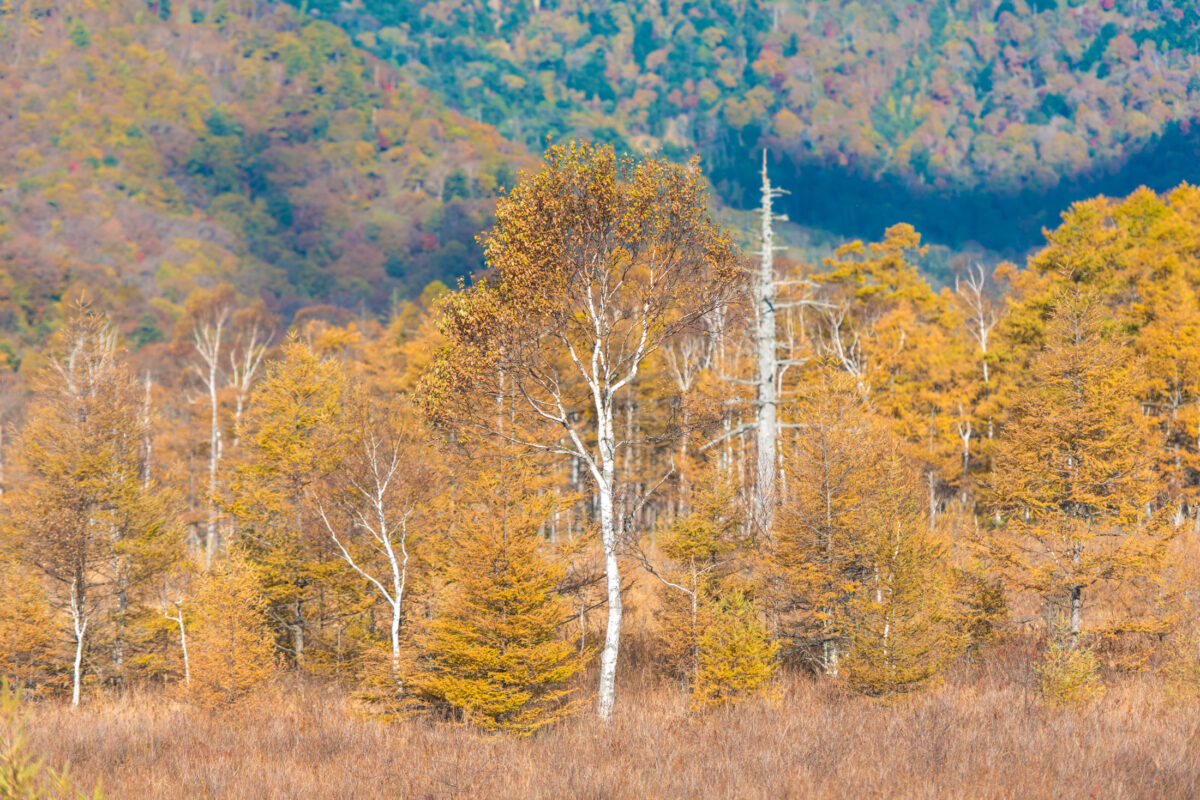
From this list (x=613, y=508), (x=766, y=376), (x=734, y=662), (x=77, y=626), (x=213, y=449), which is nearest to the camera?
(x=734, y=662)

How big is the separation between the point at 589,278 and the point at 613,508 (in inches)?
253

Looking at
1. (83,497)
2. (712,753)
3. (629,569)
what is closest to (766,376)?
(629,569)

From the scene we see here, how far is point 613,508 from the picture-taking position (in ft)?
59.9

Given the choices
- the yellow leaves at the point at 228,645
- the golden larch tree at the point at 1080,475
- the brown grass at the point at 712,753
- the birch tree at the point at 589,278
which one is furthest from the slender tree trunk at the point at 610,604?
the yellow leaves at the point at 228,645

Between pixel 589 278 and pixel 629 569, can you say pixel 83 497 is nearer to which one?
pixel 629 569

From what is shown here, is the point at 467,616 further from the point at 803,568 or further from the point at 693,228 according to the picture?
the point at 693,228

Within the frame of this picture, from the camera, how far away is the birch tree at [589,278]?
46.3ft

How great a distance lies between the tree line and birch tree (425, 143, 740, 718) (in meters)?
0.07

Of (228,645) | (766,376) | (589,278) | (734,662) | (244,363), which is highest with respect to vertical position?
(244,363)

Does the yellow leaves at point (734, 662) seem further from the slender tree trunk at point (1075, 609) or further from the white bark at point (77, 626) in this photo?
the white bark at point (77, 626)

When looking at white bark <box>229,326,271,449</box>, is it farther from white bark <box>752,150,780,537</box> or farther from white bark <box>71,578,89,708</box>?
white bark <box>752,150,780,537</box>

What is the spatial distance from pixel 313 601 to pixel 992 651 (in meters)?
20.7

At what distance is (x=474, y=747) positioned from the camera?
10.4 metres

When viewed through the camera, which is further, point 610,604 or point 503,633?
point 503,633
